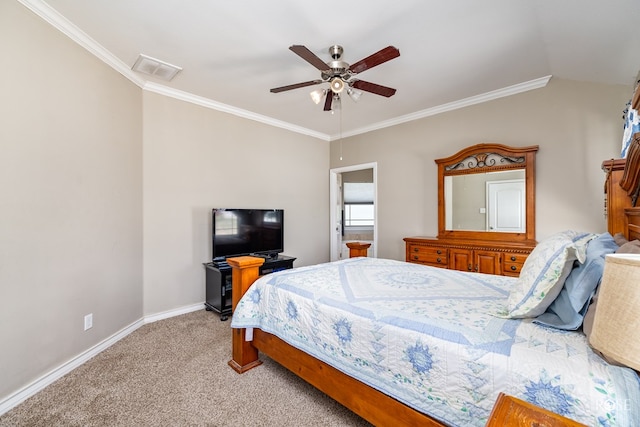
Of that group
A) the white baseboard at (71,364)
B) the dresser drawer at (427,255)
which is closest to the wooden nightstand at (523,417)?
the white baseboard at (71,364)

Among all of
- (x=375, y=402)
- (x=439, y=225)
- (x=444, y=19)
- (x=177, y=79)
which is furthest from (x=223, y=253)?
(x=444, y=19)

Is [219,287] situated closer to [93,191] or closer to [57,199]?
[93,191]

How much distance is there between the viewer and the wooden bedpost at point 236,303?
209cm

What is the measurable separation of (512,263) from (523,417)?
2589 mm

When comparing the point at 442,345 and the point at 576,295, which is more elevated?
the point at 576,295

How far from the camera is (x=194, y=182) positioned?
3.38 meters

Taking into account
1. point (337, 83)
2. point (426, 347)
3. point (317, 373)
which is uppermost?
point (337, 83)

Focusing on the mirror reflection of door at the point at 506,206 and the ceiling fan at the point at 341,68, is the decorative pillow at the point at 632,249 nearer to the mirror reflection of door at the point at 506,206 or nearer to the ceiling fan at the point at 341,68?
the ceiling fan at the point at 341,68

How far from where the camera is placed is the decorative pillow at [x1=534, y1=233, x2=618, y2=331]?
42.2 inches

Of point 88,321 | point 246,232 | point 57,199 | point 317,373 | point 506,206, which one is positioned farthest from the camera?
point 246,232

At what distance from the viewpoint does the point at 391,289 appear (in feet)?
5.86

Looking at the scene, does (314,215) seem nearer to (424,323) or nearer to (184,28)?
(184,28)

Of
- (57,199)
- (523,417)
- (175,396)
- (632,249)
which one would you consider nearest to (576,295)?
(632,249)

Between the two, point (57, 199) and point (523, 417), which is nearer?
point (523, 417)
